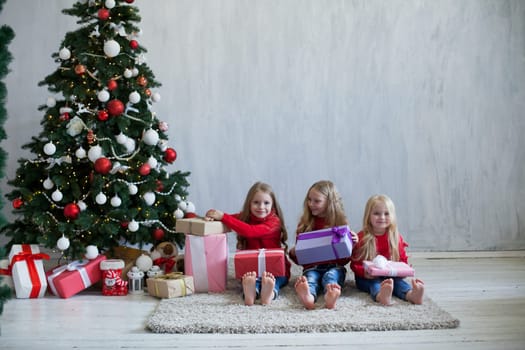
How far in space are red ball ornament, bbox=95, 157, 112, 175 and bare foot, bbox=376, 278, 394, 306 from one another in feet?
5.03

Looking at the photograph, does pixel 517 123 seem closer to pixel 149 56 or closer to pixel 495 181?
pixel 495 181

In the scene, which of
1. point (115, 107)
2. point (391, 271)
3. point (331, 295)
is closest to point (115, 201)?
point (115, 107)

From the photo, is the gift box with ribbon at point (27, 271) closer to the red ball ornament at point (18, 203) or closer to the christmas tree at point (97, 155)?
the christmas tree at point (97, 155)

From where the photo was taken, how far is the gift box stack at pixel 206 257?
3.34 meters

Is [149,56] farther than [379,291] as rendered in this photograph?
Yes

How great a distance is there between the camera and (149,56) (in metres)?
4.39

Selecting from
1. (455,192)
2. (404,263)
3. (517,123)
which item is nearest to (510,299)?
(404,263)

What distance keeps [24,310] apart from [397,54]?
2.93 m

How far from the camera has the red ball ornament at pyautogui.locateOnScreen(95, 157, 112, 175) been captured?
132 inches

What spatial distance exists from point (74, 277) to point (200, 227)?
0.69 meters

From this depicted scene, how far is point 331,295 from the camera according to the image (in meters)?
2.91

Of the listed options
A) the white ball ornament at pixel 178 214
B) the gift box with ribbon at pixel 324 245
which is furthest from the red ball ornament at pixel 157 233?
the gift box with ribbon at pixel 324 245

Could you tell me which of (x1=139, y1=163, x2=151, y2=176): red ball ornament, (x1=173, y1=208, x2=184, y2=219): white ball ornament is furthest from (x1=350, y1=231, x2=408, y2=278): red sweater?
(x1=139, y1=163, x2=151, y2=176): red ball ornament

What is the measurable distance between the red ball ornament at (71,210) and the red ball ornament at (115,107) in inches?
21.1
